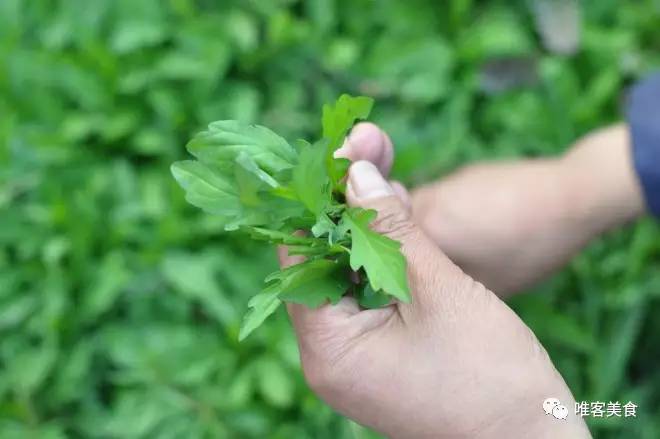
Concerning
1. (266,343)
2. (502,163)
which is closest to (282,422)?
(266,343)

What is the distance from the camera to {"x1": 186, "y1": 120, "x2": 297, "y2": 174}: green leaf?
2.36 feet

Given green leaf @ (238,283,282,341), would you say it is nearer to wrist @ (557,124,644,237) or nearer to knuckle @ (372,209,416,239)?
knuckle @ (372,209,416,239)

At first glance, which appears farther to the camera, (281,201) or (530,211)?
(530,211)

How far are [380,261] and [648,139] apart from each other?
2.31ft

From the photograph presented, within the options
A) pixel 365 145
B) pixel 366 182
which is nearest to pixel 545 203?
pixel 365 145

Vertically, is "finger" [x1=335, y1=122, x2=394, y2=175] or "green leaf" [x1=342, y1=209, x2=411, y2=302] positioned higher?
"finger" [x1=335, y1=122, x2=394, y2=175]

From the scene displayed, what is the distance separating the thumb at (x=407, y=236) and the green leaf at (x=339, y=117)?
0.18 feet

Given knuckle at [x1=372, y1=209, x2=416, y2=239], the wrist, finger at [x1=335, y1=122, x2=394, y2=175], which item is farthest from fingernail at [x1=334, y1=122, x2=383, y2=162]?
the wrist

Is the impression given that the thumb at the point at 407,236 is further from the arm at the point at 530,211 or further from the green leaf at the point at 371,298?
the arm at the point at 530,211

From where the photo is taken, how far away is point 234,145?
2.38 feet

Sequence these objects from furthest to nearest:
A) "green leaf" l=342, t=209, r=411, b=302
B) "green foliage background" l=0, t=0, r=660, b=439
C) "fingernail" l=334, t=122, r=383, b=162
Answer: "green foliage background" l=0, t=0, r=660, b=439 < "fingernail" l=334, t=122, r=383, b=162 < "green leaf" l=342, t=209, r=411, b=302

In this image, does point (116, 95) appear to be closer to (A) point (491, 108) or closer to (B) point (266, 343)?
(B) point (266, 343)

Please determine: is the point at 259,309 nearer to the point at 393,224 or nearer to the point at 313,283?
the point at 313,283

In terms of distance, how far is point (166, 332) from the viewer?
4.65 ft
